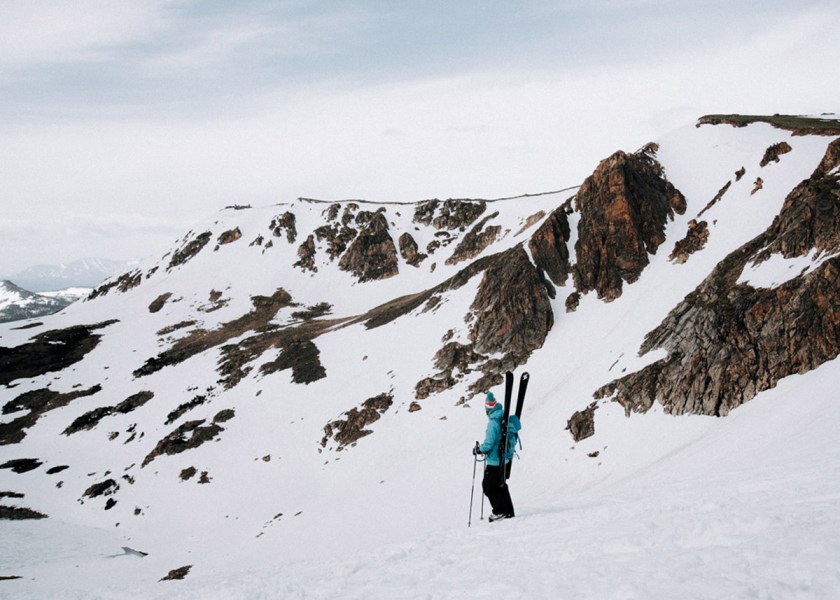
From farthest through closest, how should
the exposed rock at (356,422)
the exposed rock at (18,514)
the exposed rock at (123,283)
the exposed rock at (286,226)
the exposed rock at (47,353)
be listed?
the exposed rock at (123,283)
the exposed rock at (286,226)
the exposed rock at (47,353)
the exposed rock at (356,422)
the exposed rock at (18,514)

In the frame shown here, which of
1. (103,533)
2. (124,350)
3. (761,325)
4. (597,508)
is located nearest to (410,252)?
(124,350)

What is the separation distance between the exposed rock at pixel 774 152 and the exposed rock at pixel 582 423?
28491 mm

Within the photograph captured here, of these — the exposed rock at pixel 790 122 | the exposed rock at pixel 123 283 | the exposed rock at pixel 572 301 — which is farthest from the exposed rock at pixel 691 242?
the exposed rock at pixel 123 283

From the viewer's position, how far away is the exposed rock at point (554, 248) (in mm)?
48750

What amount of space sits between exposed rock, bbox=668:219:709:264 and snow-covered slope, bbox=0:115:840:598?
74 centimetres

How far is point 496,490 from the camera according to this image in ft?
42.7

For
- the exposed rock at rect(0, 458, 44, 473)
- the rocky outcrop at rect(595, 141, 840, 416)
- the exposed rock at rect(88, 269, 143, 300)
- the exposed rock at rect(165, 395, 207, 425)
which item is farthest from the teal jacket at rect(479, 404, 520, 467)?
the exposed rock at rect(88, 269, 143, 300)

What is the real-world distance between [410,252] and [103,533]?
72.8m

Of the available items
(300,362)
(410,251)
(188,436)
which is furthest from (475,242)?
(188,436)

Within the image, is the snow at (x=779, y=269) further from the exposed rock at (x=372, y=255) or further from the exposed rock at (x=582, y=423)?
the exposed rock at (x=372, y=255)

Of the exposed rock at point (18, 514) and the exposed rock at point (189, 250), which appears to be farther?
the exposed rock at point (189, 250)

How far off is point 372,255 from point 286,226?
1106 inches

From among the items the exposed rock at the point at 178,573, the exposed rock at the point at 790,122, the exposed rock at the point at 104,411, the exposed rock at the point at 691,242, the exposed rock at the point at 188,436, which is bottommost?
the exposed rock at the point at 178,573

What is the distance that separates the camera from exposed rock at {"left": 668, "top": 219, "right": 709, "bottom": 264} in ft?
129
